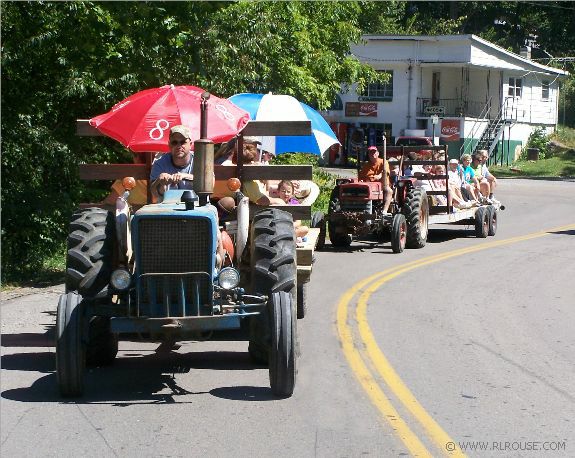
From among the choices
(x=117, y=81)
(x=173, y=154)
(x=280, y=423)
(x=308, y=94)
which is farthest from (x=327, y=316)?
(x=308, y=94)

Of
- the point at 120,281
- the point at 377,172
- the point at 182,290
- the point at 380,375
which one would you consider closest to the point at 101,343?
the point at 120,281

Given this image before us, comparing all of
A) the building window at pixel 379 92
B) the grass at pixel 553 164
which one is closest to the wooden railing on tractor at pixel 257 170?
the grass at pixel 553 164

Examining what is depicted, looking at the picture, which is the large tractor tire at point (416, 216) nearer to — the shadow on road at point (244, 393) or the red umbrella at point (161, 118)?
the red umbrella at point (161, 118)

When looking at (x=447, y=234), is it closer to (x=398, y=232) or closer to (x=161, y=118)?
(x=398, y=232)

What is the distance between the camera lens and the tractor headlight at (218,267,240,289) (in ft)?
28.1

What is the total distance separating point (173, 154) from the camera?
9812mm

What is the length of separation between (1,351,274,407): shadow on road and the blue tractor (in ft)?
0.88

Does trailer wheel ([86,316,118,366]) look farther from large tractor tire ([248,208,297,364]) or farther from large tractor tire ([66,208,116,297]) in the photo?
large tractor tire ([248,208,297,364])

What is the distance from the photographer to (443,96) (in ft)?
187

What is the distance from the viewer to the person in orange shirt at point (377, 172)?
780 inches

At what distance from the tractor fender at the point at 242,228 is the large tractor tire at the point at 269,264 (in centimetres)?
19

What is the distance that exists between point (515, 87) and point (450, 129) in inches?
306

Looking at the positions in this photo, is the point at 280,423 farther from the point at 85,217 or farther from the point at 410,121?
the point at 410,121

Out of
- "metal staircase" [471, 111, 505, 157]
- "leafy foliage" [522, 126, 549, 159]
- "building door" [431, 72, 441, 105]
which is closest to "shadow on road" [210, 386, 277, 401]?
"metal staircase" [471, 111, 505, 157]
